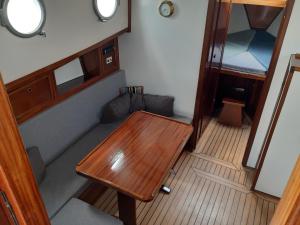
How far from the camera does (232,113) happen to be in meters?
3.62

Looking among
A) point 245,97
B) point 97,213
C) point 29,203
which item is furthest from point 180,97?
point 29,203

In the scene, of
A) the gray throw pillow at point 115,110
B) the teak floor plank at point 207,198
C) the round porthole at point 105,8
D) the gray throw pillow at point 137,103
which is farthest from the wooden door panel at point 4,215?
the gray throw pillow at point 137,103

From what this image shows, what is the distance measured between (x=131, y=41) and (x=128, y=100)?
0.70m

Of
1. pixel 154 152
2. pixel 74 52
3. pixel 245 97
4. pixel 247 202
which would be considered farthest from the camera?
pixel 245 97

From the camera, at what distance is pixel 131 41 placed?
3.02 metres

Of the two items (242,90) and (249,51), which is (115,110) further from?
(249,51)

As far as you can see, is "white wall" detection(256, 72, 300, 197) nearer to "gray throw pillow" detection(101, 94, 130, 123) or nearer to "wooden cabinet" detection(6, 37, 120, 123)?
"gray throw pillow" detection(101, 94, 130, 123)

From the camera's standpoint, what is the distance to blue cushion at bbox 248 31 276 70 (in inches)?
148

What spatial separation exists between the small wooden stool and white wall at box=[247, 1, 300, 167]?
90 cm

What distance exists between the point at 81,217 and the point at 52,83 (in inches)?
47.1

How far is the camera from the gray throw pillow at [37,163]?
2.02 meters

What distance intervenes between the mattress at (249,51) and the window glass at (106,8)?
1764 millimetres

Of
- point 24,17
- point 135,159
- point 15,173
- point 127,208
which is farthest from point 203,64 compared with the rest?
point 15,173

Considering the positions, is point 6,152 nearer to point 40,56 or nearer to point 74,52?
point 40,56
